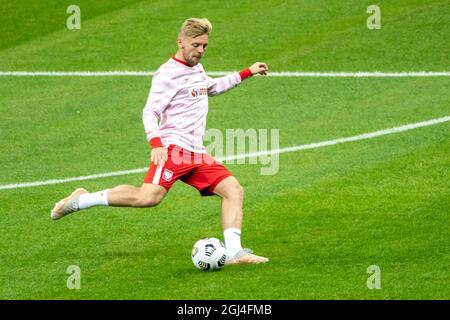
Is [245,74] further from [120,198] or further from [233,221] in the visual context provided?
[120,198]

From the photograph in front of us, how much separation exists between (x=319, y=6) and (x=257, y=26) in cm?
117

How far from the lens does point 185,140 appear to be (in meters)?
11.1

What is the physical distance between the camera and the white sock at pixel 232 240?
10.8 meters

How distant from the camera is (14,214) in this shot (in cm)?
1255

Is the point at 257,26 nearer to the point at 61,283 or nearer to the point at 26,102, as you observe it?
the point at 26,102

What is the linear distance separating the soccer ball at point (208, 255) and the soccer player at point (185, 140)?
A: 0.61 ft

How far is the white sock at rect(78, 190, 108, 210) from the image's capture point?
1122 centimetres

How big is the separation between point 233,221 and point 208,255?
1.74 ft

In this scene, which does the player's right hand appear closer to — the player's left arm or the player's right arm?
the player's right arm

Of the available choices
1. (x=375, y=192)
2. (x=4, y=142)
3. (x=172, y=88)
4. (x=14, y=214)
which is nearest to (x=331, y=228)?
(x=375, y=192)
